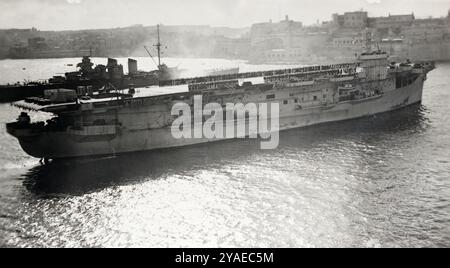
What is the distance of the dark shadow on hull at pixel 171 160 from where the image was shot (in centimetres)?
2312

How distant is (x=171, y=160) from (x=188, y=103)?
5.61 metres

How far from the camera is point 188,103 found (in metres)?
31.0

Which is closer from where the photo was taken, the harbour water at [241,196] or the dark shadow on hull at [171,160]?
the harbour water at [241,196]

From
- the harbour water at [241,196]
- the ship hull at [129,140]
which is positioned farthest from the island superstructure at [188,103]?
the harbour water at [241,196]

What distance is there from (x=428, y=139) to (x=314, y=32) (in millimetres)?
87671

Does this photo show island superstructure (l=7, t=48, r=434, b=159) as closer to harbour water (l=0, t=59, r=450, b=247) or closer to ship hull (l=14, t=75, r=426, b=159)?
ship hull (l=14, t=75, r=426, b=159)

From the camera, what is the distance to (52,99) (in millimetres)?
28297

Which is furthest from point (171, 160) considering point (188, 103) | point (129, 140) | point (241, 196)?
point (241, 196)

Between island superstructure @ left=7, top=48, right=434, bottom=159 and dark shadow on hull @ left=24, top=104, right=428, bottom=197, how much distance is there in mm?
936

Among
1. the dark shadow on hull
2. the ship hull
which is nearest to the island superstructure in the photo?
the ship hull

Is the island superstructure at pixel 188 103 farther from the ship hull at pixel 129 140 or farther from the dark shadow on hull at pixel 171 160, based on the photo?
the dark shadow on hull at pixel 171 160

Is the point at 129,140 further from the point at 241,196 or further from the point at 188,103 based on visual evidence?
the point at 241,196

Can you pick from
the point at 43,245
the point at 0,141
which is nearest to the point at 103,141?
the point at 0,141

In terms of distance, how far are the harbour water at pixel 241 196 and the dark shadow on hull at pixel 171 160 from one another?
0.11 m
